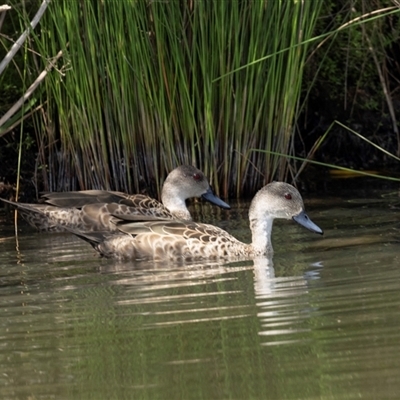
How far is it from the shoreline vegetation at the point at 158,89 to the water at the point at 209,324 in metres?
2.12

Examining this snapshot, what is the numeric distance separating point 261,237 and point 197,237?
445mm

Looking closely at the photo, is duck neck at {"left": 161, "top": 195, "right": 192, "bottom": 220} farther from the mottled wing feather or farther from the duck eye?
the mottled wing feather

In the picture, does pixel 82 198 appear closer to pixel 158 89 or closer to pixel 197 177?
pixel 197 177

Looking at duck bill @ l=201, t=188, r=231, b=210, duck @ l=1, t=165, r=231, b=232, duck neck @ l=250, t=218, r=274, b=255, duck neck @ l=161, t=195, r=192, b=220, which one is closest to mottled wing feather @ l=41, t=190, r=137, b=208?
duck @ l=1, t=165, r=231, b=232

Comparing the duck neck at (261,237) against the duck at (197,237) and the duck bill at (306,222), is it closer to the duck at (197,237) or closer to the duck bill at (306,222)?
the duck at (197,237)

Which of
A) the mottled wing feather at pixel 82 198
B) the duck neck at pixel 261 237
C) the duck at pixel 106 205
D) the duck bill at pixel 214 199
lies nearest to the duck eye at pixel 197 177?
the duck at pixel 106 205

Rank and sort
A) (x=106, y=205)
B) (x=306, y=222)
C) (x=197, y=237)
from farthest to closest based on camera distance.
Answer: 1. (x=106, y=205)
2. (x=306, y=222)
3. (x=197, y=237)

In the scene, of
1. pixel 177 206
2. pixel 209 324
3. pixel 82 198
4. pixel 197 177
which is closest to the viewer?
pixel 209 324

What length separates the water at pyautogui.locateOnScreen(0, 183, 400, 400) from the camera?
188 inches

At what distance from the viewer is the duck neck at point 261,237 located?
28.2ft

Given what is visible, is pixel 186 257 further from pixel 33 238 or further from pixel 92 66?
pixel 92 66

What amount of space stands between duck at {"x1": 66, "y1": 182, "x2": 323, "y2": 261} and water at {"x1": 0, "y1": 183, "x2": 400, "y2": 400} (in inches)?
6.4

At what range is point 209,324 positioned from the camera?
5902 mm

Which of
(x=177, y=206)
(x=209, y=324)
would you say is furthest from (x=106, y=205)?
(x=209, y=324)
